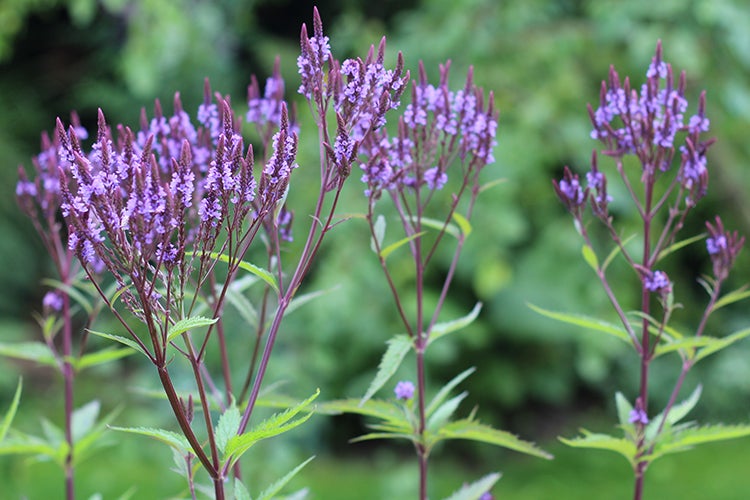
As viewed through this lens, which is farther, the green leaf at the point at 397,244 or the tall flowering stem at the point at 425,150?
the tall flowering stem at the point at 425,150

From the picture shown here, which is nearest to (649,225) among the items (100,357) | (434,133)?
(434,133)

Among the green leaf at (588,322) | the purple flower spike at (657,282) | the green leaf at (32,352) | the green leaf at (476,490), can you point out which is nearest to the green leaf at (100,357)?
the green leaf at (32,352)

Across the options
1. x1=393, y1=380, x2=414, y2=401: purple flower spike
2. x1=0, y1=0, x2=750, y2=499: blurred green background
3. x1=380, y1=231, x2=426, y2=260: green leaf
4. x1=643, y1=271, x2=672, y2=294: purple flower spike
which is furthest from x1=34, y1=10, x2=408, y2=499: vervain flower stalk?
x1=0, y1=0, x2=750, y2=499: blurred green background

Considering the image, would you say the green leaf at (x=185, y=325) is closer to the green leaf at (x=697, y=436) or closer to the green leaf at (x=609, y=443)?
the green leaf at (x=609, y=443)

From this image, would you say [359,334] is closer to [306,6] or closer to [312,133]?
[312,133]

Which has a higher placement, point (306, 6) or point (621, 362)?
point (306, 6)

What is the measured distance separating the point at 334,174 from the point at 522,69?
500 cm

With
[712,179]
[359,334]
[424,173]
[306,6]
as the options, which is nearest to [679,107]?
[424,173]

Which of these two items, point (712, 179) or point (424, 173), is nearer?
point (424, 173)

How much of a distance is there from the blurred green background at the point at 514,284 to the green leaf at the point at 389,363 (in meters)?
3.59

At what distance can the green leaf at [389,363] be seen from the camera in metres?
1.91

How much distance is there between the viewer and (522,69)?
6645 millimetres

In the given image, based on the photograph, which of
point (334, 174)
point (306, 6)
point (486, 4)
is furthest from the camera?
point (306, 6)

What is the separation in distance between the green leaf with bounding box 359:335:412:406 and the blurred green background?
359 centimetres
